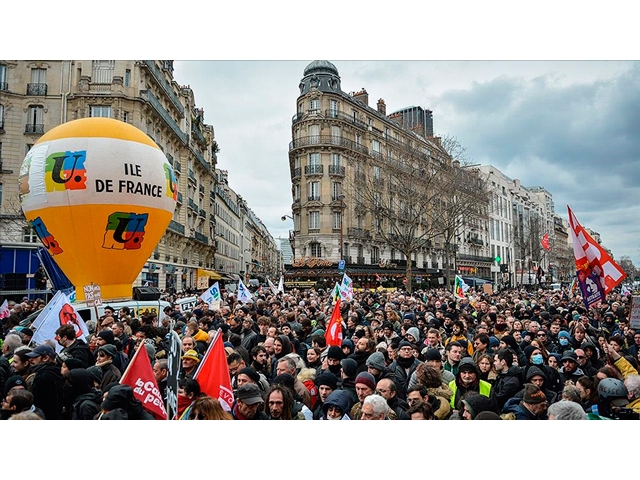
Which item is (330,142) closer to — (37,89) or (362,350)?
(37,89)

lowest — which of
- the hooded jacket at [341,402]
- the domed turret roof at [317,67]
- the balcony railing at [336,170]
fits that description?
the hooded jacket at [341,402]

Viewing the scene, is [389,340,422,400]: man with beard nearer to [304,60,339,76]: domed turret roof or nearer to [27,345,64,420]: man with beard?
[27,345,64,420]: man with beard

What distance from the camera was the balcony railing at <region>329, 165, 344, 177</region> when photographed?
153ft

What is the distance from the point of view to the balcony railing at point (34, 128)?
26.5m

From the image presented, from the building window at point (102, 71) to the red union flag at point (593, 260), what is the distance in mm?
28016

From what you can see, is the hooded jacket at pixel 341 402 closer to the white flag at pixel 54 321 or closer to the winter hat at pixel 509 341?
the winter hat at pixel 509 341

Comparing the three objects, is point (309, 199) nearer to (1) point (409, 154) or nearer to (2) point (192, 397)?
(1) point (409, 154)

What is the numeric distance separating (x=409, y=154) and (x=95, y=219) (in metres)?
22.4

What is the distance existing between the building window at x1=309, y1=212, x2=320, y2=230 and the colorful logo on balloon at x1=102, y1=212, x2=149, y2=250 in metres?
31.5

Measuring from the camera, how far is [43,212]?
1421 cm

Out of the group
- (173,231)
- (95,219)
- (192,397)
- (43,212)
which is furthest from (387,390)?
(173,231)

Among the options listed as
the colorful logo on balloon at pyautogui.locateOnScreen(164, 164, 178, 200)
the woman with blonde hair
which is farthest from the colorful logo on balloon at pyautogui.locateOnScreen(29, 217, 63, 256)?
the woman with blonde hair

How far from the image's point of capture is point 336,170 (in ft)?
153

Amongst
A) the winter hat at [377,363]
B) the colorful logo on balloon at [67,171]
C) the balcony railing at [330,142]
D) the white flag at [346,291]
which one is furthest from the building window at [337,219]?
the winter hat at [377,363]
